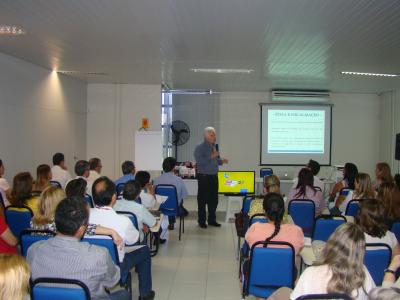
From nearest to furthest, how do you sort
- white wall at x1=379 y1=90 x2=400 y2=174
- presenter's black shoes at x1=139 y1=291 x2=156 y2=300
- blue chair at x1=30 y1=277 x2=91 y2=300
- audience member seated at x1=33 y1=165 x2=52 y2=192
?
blue chair at x1=30 y1=277 x2=91 y2=300
presenter's black shoes at x1=139 y1=291 x2=156 y2=300
audience member seated at x1=33 y1=165 x2=52 y2=192
white wall at x1=379 y1=90 x2=400 y2=174

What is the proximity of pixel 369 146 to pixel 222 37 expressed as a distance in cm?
856

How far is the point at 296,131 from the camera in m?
12.3

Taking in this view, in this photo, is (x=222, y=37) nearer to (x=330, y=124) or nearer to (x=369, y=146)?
(x=330, y=124)

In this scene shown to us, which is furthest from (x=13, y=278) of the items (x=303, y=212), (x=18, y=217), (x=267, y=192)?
(x=303, y=212)

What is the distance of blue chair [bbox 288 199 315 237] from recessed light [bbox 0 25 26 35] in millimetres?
4163

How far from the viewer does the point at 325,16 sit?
4.80m

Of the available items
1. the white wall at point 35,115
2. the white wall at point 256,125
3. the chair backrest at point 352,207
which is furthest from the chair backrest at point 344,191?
the white wall at point 256,125

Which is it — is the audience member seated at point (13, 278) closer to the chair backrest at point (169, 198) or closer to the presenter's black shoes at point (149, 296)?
the presenter's black shoes at point (149, 296)

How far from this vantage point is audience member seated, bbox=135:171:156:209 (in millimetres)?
5395

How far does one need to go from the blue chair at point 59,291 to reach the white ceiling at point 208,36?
123 inches

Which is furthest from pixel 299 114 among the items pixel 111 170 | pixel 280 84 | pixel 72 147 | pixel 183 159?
pixel 72 147

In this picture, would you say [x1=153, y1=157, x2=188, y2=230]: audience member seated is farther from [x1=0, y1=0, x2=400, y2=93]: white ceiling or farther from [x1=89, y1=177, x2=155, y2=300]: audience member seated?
[x1=89, y1=177, x2=155, y2=300]: audience member seated

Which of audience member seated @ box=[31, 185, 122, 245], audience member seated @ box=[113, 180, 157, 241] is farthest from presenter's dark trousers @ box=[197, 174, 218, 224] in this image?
audience member seated @ box=[31, 185, 122, 245]

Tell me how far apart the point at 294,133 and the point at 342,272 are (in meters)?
10.2
